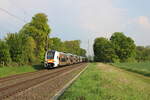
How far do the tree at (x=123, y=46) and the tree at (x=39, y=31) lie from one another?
42340mm

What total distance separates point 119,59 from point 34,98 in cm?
7728

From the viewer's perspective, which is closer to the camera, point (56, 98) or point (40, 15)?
point (56, 98)

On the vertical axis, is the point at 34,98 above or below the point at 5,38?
below

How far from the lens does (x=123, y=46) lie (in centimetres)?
8206

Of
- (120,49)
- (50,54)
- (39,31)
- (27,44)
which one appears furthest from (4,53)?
(120,49)

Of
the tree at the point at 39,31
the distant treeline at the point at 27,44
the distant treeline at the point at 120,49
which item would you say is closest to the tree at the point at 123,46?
the distant treeline at the point at 120,49

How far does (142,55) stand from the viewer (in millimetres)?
125438

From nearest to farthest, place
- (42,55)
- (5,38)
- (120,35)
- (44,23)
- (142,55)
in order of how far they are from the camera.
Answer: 1. (5,38)
2. (42,55)
3. (44,23)
4. (120,35)
5. (142,55)

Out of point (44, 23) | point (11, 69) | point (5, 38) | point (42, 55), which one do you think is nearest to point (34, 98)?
point (11, 69)

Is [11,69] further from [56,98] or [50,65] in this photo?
[56,98]

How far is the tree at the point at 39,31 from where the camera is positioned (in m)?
46.8

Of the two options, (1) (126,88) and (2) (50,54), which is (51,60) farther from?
(1) (126,88)

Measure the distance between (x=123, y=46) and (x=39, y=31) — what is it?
4603 cm

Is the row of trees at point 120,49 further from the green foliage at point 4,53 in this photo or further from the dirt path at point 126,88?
the dirt path at point 126,88
